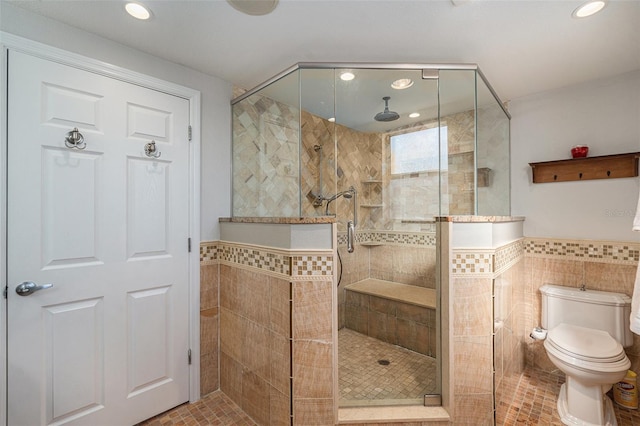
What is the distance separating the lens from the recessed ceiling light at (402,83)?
190 centimetres

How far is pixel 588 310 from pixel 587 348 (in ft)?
1.34

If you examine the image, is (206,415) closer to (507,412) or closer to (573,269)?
(507,412)

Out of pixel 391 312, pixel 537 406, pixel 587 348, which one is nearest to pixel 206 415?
pixel 391 312

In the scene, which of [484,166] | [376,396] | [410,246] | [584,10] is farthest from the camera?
[410,246]

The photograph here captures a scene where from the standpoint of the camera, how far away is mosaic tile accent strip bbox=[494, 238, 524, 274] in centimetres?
173

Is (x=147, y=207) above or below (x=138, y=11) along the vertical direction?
below

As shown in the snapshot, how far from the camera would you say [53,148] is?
146 centimetres

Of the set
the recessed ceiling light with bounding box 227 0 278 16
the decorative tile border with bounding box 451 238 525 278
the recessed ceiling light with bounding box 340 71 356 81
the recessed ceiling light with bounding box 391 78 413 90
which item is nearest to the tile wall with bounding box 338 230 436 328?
the decorative tile border with bounding box 451 238 525 278

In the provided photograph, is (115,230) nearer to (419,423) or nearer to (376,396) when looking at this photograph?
(376,396)

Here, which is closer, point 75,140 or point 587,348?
point 75,140

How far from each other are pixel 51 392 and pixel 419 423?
1.98 metres

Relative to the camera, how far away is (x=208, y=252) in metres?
2.04

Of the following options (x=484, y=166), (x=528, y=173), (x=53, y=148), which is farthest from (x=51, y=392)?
(x=528, y=173)

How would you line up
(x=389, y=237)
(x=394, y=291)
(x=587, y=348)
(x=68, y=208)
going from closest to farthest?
(x=68, y=208), (x=587, y=348), (x=394, y=291), (x=389, y=237)
